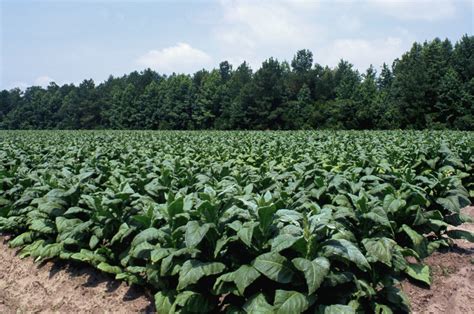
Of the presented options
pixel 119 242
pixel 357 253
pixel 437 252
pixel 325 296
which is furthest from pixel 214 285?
pixel 437 252

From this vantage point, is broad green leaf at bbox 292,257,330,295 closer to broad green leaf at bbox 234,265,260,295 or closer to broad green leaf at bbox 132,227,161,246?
broad green leaf at bbox 234,265,260,295

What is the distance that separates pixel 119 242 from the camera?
4.79 m

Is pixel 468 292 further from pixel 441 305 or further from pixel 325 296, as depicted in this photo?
pixel 325 296

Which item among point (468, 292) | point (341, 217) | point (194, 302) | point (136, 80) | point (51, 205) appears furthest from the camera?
point (136, 80)

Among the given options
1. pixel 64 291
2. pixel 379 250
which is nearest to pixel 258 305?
pixel 379 250

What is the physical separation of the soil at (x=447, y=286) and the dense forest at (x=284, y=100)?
4703 centimetres

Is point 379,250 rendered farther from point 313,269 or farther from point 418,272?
point 418,272

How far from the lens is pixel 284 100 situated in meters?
64.9

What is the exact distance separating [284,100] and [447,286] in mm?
61478

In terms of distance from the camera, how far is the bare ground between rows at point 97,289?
4250mm

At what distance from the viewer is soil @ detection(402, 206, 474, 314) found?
13.8 ft

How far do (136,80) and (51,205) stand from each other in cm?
9867

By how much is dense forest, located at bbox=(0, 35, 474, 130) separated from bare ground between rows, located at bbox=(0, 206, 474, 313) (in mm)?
47318

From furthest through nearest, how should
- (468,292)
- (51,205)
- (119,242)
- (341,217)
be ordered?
(51,205)
(119,242)
(468,292)
(341,217)
